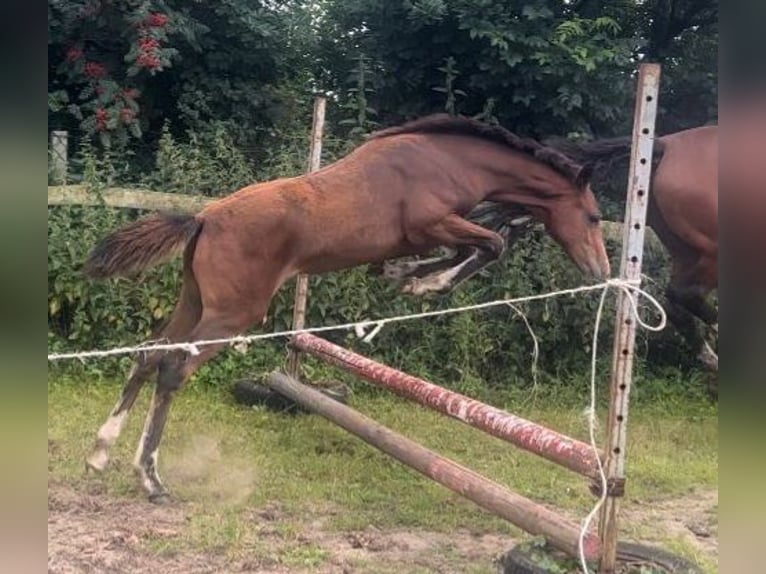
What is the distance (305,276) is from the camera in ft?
16.5

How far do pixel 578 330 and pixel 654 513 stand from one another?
2573 mm

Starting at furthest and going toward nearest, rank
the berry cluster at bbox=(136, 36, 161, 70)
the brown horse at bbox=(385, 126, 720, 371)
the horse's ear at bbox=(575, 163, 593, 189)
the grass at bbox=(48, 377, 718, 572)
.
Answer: the berry cluster at bbox=(136, 36, 161, 70)
the brown horse at bbox=(385, 126, 720, 371)
the horse's ear at bbox=(575, 163, 593, 189)
the grass at bbox=(48, 377, 718, 572)

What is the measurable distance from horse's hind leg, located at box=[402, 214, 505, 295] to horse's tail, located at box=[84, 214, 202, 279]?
1026 mm

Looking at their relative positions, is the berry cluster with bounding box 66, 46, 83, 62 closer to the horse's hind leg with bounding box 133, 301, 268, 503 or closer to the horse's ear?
the horse's hind leg with bounding box 133, 301, 268, 503

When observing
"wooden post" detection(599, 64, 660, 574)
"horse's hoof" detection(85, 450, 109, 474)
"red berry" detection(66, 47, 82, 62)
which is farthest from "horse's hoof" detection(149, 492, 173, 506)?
"red berry" detection(66, 47, 82, 62)

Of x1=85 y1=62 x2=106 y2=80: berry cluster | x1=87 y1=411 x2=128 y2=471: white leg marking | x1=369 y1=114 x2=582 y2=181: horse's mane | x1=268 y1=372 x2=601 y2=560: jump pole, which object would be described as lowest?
x1=87 y1=411 x2=128 y2=471: white leg marking

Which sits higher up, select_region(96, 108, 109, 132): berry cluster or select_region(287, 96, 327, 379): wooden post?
select_region(96, 108, 109, 132): berry cluster

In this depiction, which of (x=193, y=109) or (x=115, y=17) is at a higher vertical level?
(x=115, y=17)

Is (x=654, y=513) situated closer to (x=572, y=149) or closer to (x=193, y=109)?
(x=572, y=149)

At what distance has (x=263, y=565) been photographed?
299cm

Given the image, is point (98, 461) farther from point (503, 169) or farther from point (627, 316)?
point (627, 316)

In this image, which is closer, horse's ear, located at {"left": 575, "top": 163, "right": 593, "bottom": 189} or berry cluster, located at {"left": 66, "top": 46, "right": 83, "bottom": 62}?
horse's ear, located at {"left": 575, "top": 163, "right": 593, "bottom": 189}

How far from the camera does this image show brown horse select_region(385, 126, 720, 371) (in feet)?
13.6
